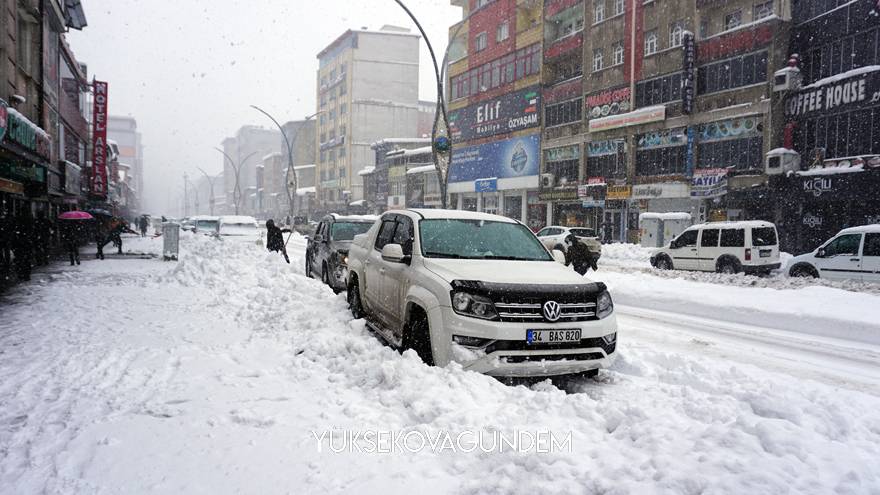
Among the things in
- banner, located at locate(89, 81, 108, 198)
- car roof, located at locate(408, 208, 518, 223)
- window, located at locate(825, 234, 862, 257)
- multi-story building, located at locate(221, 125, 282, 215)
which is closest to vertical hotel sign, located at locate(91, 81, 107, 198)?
banner, located at locate(89, 81, 108, 198)

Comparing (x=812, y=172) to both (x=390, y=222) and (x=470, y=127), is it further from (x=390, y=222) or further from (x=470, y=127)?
(x=470, y=127)

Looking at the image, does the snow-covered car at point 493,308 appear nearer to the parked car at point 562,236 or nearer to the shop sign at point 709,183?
the parked car at point 562,236

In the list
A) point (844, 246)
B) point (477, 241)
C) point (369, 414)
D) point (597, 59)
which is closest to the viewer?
point (369, 414)

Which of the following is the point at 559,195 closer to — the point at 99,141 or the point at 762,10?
the point at 762,10

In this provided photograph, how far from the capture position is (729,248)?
54.4 ft

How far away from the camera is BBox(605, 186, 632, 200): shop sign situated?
31.6 metres

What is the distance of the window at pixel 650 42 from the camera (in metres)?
30.5

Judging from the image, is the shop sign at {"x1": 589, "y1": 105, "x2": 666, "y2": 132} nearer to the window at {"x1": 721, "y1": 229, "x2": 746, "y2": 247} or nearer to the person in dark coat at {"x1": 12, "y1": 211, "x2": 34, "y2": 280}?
the window at {"x1": 721, "y1": 229, "x2": 746, "y2": 247}

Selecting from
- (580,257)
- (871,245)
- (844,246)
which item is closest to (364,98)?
(580,257)

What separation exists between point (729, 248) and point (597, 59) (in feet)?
70.4

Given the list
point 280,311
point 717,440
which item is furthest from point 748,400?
point 280,311

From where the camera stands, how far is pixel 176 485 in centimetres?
289

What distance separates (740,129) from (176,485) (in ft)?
96.3

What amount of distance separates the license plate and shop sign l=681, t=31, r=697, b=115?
27.3 meters
